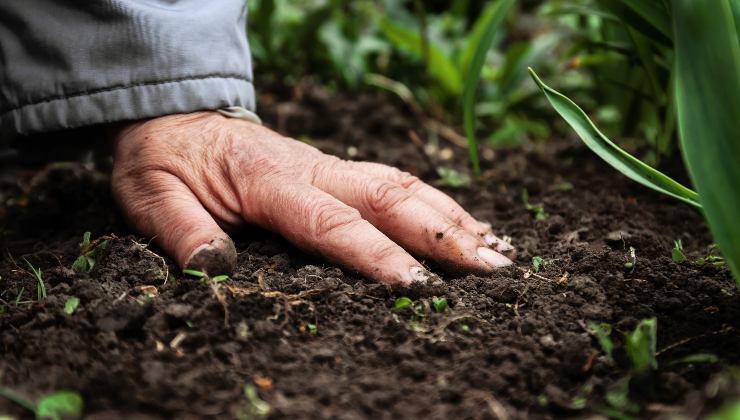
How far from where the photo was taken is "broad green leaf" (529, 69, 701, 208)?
45.9 inches

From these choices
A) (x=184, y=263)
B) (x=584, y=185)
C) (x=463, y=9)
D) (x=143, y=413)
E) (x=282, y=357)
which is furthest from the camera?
(x=463, y=9)

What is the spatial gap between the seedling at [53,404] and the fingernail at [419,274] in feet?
1.89

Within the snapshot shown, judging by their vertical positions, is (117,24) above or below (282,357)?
above

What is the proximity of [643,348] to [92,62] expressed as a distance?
4.10 ft

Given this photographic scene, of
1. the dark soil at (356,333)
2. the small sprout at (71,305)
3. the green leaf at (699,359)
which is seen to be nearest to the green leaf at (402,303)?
the dark soil at (356,333)

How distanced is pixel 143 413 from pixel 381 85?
1914 mm

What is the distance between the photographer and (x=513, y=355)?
101 centimetres

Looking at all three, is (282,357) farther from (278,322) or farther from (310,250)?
(310,250)

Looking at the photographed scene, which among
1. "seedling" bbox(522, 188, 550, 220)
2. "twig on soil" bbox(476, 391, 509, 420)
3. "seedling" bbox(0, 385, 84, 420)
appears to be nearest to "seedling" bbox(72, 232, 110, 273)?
"seedling" bbox(0, 385, 84, 420)

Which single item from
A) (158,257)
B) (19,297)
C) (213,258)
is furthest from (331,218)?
(19,297)

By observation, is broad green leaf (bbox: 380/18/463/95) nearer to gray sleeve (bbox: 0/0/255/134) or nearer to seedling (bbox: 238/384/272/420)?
gray sleeve (bbox: 0/0/255/134)

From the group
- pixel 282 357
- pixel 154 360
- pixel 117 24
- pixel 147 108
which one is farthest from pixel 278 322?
pixel 117 24

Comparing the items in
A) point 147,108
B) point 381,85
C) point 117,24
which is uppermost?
point 117,24

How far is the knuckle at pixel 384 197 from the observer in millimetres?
1366
